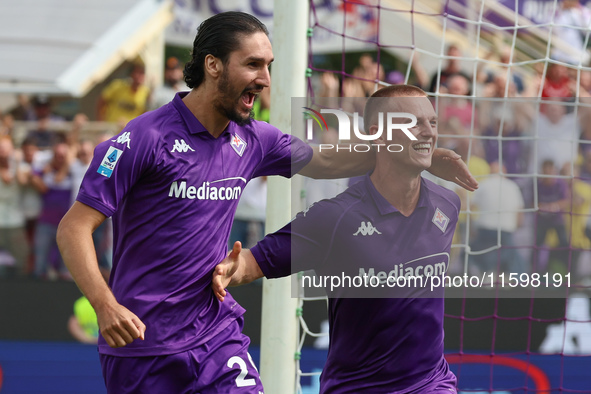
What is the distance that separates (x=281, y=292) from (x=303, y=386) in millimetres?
2632

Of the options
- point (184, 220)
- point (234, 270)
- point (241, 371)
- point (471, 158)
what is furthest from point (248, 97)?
point (471, 158)

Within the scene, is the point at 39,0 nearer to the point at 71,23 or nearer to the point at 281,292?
the point at 71,23

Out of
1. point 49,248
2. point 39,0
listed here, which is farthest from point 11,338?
point 39,0

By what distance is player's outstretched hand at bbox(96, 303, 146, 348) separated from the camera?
2.95m

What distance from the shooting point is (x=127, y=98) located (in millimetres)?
9961

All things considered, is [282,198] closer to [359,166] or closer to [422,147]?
[359,166]

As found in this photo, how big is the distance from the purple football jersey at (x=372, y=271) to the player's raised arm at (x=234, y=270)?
0.13 ft

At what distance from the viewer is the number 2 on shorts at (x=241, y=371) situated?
3373mm

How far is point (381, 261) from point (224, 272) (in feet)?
2.19

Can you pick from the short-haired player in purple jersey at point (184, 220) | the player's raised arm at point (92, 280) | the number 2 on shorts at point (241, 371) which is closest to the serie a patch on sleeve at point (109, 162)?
the short-haired player in purple jersey at point (184, 220)

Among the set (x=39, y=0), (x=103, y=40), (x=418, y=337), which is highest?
(x=39, y=0)

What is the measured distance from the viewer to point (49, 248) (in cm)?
848

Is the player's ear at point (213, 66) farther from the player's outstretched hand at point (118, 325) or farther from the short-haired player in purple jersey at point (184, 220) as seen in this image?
the player's outstretched hand at point (118, 325)

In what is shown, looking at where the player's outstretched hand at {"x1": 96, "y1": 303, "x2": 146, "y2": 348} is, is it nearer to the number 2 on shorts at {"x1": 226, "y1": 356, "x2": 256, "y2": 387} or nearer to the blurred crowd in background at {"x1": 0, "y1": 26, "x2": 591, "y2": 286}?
the number 2 on shorts at {"x1": 226, "y1": 356, "x2": 256, "y2": 387}
